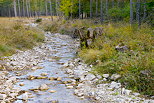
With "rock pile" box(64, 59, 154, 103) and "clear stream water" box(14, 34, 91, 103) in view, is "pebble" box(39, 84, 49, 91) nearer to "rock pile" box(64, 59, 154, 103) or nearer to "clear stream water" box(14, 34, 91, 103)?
"clear stream water" box(14, 34, 91, 103)

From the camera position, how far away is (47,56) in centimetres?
1304

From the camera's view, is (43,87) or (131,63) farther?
(131,63)

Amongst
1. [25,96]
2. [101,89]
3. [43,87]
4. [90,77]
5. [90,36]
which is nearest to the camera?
[25,96]

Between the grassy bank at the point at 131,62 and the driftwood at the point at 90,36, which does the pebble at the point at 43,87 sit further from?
the driftwood at the point at 90,36

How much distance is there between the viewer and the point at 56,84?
7789mm

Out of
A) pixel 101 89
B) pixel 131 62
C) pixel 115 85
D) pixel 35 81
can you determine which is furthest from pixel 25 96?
pixel 131 62

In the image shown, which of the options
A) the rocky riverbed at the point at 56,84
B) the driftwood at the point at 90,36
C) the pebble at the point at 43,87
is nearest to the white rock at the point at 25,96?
the rocky riverbed at the point at 56,84

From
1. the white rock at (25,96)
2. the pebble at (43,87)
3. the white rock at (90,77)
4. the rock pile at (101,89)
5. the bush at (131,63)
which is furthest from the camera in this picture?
the white rock at (90,77)

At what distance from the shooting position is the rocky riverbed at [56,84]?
6.23 metres

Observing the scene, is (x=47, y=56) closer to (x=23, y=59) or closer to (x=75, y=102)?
(x=23, y=59)

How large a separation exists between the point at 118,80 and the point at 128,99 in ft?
4.46

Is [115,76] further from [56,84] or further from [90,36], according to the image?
[90,36]

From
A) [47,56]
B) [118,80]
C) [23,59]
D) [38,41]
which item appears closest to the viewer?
[118,80]

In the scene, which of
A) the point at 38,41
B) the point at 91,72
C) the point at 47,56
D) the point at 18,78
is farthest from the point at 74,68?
the point at 38,41
